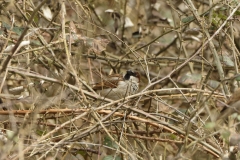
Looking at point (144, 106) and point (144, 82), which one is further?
point (144, 82)

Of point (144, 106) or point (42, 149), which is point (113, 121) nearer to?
point (42, 149)

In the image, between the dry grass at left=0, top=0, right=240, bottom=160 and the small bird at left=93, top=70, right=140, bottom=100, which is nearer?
the dry grass at left=0, top=0, right=240, bottom=160

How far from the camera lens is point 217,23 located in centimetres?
448

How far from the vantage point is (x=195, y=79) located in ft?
16.5

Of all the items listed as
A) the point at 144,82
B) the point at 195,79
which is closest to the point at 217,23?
the point at 195,79

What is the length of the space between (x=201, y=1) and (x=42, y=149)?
3221mm

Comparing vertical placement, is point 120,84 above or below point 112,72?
below

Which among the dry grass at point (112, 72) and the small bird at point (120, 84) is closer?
the dry grass at point (112, 72)

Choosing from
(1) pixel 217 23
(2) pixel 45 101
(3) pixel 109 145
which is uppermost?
(1) pixel 217 23

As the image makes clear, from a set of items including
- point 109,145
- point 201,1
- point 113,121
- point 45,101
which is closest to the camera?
point 45,101

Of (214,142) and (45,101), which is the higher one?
(45,101)

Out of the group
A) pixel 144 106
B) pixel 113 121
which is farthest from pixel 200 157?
pixel 113 121

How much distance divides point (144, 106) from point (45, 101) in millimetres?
1930

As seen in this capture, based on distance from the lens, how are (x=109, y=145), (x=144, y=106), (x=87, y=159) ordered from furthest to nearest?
(x=144, y=106)
(x=87, y=159)
(x=109, y=145)
